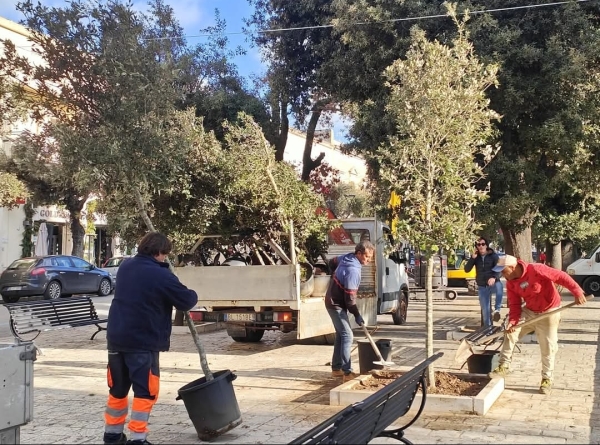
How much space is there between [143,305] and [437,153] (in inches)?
140

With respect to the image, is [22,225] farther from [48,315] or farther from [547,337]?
[547,337]

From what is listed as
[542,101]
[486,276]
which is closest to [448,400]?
[486,276]

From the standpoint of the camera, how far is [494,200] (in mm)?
12070

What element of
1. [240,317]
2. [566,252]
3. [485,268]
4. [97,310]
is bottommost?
[97,310]

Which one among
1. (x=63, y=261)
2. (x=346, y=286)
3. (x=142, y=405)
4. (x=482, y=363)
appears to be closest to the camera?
(x=142, y=405)

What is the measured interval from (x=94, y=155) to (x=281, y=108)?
40.4ft

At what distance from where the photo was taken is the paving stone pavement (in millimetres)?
5797

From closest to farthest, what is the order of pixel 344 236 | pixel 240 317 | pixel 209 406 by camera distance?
pixel 209 406, pixel 240 317, pixel 344 236

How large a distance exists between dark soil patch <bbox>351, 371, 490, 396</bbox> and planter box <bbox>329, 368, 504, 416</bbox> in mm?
149

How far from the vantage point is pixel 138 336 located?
16.6 feet

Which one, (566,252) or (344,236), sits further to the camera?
(566,252)

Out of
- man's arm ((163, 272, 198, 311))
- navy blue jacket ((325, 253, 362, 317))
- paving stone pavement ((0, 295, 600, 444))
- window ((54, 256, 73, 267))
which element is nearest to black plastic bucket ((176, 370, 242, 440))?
paving stone pavement ((0, 295, 600, 444))

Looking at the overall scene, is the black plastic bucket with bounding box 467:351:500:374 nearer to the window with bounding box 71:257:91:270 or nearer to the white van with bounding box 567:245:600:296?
the white van with bounding box 567:245:600:296

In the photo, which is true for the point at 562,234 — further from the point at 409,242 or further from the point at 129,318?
the point at 129,318
